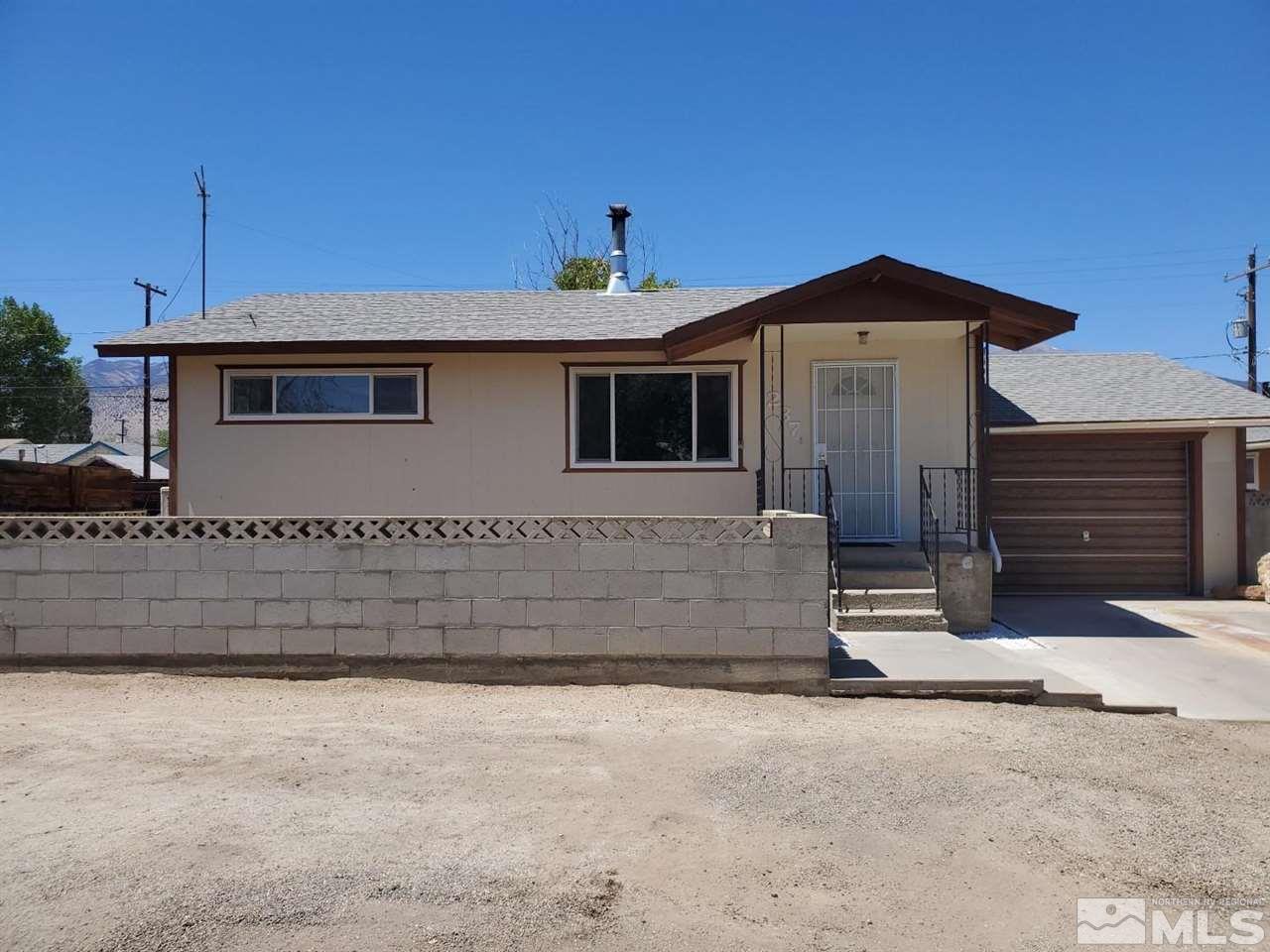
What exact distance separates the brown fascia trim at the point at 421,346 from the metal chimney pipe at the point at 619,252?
373cm

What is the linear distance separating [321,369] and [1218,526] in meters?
12.3

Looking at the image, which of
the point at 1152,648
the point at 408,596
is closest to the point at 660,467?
the point at 408,596

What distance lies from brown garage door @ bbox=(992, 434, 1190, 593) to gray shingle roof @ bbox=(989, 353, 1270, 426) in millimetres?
391

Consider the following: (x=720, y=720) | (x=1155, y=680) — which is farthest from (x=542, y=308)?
(x=1155, y=680)

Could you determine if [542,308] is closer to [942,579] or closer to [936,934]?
[942,579]

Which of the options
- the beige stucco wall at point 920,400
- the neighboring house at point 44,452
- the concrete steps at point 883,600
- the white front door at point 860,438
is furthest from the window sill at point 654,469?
the neighboring house at point 44,452

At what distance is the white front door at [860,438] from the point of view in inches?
432

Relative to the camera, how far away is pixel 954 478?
1089 cm

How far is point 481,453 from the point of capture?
10.9 m

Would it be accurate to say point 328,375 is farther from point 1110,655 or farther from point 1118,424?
point 1118,424

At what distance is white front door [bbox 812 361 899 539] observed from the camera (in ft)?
36.0

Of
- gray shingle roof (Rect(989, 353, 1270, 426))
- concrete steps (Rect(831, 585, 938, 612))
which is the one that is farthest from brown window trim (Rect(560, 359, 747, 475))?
gray shingle roof (Rect(989, 353, 1270, 426))

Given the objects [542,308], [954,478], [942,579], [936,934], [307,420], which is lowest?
[936,934]

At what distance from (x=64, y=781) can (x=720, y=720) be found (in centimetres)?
388
